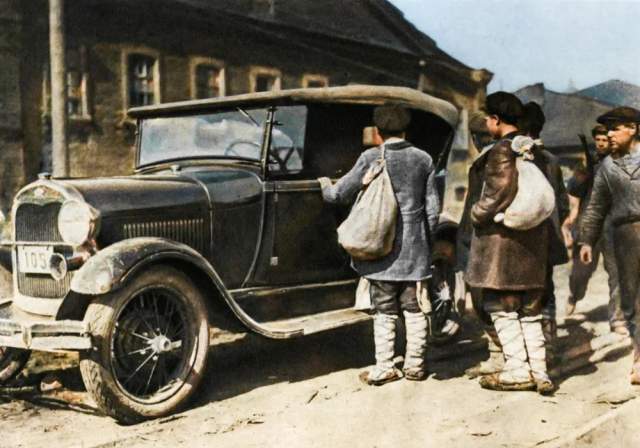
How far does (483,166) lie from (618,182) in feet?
3.10

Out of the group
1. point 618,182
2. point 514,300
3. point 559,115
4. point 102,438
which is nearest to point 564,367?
point 514,300

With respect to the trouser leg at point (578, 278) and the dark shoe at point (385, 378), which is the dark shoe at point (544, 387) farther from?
the trouser leg at point (578, 278)

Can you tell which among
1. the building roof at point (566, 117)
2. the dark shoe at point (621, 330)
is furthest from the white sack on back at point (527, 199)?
the building roof at point (566, 117)

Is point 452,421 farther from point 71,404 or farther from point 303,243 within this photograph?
point 71,404

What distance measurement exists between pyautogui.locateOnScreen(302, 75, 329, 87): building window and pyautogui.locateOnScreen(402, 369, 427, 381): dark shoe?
15315 mm

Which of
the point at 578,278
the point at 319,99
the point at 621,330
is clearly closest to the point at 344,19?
the point at 578,278

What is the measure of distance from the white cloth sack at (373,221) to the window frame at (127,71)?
38.9ft

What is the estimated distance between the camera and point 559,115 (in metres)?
29.1

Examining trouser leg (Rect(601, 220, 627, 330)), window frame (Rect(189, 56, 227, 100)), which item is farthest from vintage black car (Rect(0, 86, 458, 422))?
window frame (Rect(189, 56, 227, 100))

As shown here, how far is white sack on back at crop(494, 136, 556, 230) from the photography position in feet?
14.6

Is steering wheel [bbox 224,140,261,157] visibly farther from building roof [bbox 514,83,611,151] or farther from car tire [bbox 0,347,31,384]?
building roof [bbox 514,83,611,151]

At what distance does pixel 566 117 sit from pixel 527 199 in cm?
2581

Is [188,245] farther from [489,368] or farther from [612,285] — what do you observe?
[612,285]

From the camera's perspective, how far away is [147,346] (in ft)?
14.2
